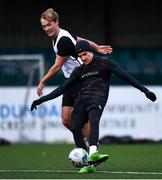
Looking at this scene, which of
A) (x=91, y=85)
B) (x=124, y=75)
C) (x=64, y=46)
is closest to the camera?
(x=124, y=75)

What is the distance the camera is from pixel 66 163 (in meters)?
14.7

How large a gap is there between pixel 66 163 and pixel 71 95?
7.84 feet

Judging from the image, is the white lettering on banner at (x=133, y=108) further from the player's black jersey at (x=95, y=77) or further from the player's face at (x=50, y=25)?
the player's black jersey at (x=95, y=77)

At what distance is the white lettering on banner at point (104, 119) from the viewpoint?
22.0m

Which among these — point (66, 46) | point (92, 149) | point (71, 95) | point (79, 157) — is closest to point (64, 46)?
point (66, 46)

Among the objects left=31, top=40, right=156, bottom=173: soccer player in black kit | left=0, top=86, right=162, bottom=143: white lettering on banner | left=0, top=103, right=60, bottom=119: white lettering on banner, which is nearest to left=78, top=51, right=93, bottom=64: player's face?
left=31, top=40, right=156, bottom=173: soccer player in black kit

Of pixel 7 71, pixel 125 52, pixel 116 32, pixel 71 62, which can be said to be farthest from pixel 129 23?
pixel 71 62

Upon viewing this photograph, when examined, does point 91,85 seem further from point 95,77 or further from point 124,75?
point 124,75

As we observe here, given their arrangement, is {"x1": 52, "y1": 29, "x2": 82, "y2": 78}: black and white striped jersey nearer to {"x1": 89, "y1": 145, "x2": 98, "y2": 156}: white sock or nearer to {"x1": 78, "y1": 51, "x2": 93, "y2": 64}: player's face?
{"x1": 78, "y1": 51, "x2": 93, "y2": 64}: player's face

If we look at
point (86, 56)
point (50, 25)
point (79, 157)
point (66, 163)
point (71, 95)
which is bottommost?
point (66, 163)

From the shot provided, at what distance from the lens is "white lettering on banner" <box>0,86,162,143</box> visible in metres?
22.0

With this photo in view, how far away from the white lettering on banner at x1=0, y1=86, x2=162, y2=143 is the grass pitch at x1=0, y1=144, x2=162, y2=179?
2.85ft

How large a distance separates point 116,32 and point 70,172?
67.9 ft

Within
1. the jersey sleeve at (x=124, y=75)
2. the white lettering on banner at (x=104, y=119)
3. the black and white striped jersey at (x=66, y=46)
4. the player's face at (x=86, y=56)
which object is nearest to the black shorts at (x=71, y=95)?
the black and white striped jersey at (x=66, y=46)
